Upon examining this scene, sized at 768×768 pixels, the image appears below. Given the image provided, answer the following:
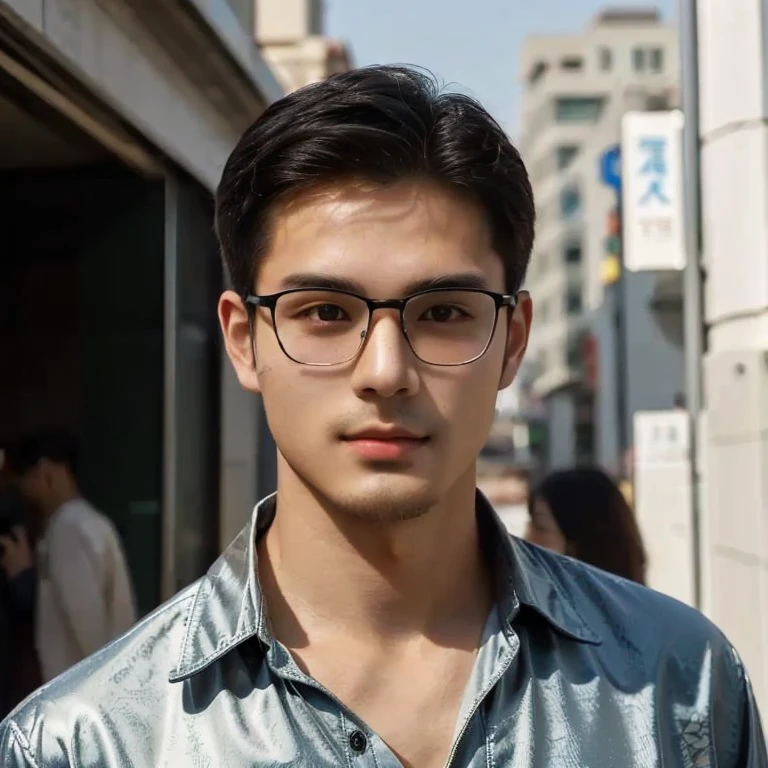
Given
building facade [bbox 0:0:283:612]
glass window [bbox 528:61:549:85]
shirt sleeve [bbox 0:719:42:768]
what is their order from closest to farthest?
shirt sleeve [bbox 0:719:42:768] → building facade [bbox 0:0:283:612] → glass window [bbox 528:61:549:85]

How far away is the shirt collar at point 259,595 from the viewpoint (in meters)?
1.55

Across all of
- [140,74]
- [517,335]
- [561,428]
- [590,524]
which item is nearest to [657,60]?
[561,428]

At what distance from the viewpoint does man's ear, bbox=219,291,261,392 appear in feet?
5.75

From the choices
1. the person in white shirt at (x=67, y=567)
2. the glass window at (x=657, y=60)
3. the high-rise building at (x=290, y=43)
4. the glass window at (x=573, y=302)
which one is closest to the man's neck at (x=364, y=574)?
the person in white shirt at (x=67, y=567)

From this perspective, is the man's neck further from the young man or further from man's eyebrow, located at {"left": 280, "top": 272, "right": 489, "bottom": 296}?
man's eyebrow, located at {"left": 280, "top": 272, "right": 489, "bottom": 296}

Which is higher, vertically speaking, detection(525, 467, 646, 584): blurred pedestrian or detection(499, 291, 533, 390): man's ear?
detection(499, 291, 533, 390): man's ear

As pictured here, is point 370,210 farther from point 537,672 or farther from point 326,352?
point 537,672

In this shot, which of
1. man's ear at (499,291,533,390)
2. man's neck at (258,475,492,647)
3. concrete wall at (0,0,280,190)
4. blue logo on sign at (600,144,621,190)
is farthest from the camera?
blue logo on sign at (600,144,621,190)

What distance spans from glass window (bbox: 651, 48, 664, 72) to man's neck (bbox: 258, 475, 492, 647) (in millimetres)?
64038

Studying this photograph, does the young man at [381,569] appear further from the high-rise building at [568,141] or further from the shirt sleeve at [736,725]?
the high-rise building at [568,141]

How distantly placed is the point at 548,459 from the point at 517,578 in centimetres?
4571

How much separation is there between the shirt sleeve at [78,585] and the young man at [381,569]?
2.87 meters

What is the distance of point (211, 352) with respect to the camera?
21.2 feet

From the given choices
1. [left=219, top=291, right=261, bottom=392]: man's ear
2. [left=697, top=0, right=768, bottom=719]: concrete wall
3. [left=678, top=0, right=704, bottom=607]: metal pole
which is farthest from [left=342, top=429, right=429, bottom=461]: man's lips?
[left=678, top=0, right=704, bottom=607]: metal pole
